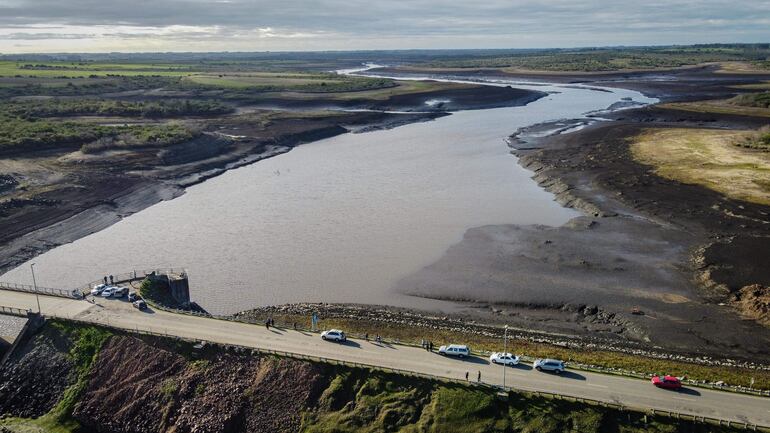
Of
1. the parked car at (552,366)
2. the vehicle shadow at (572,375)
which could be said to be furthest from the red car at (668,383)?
the parked car at (552,366)

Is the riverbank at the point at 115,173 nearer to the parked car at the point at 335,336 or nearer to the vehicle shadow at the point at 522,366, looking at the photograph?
the parked car at the point at 335,336

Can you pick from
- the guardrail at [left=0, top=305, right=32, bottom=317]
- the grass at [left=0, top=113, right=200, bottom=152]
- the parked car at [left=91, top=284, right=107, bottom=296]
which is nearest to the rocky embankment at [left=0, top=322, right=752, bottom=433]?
the guardrail at [left=0, top=305, right=32, bottom=317]

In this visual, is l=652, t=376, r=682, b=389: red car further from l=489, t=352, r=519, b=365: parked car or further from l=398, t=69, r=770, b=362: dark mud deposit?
l=398, t=69, r=770, b=362: dark mud deposit

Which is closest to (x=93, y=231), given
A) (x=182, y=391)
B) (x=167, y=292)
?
(x=167, y=292)

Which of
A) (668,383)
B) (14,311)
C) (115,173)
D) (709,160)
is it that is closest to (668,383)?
(668,383)

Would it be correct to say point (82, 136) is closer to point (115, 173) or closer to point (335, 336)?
point (115, 173)

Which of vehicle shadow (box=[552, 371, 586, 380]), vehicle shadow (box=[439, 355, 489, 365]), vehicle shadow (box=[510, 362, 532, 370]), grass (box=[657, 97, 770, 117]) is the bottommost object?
vehicle shadow (box=[439, 355, 489, 365])
